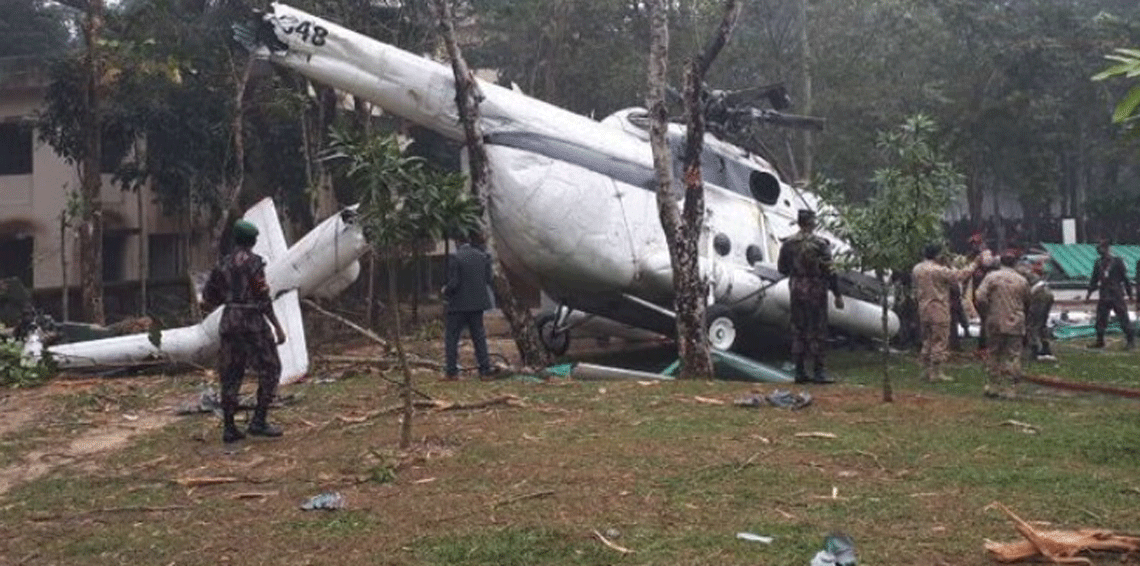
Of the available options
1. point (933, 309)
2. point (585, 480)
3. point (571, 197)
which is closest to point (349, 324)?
point (571, 197)

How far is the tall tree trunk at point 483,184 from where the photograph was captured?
1258 centimetres

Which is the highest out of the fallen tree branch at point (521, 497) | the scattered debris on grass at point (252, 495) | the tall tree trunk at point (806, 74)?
the tall tree trunk at point (806, 74)

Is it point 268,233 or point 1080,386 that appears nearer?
point 1080,386

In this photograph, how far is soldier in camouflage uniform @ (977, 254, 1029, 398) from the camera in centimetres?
1062

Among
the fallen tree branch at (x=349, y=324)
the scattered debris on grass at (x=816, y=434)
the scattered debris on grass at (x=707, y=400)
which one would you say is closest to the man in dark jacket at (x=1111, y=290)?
the scattered debris on grass at (x=707, y=400)

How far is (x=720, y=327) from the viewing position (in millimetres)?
13703

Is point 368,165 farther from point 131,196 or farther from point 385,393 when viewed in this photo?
point 131,196

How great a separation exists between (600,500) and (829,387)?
5.27 m

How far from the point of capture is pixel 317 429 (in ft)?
30.2

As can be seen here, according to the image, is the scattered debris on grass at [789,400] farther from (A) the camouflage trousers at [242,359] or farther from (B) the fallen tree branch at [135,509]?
(B) the fallen tree branch at [135,509]

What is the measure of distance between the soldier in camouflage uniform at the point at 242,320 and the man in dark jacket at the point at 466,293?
3025 mm

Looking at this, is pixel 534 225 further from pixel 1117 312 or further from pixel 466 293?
pixel 1117 312

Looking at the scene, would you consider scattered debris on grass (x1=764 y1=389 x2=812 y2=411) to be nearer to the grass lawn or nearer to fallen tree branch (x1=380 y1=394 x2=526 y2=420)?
the grass lawn

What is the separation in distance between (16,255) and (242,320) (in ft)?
71.1
